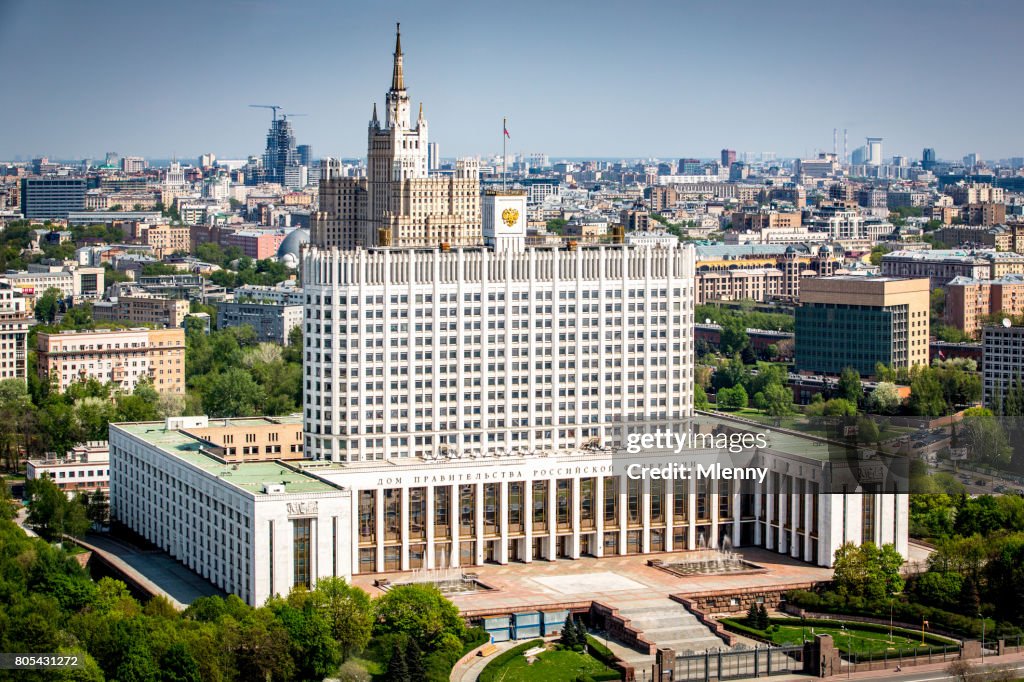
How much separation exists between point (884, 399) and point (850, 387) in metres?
6.38

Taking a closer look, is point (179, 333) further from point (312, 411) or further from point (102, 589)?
point (102, 589)

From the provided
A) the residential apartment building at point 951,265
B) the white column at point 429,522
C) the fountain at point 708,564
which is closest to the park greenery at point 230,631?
the white column at point 429,522

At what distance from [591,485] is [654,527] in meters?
3.32

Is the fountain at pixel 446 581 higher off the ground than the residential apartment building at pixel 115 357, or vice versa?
the residential apartment building at pixel 115 357

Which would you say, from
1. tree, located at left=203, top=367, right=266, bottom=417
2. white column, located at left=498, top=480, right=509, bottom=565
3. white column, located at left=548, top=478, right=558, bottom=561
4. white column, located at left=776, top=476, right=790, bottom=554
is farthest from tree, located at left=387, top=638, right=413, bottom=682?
tree, located at left=203, top=367, right=266, bottom=417

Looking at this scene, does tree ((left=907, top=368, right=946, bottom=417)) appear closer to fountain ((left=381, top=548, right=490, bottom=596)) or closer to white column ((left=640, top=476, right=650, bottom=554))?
white column ((left=640, top=476, right=650, bottom=554))

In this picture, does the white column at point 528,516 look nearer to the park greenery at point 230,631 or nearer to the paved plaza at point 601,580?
the paved plaza at point 601,580

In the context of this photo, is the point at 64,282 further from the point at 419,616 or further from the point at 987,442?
the point at 419,616

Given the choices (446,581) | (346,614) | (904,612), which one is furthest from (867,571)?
(346,614)

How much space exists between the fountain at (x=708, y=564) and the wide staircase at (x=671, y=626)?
199 inches

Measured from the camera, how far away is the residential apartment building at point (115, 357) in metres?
132

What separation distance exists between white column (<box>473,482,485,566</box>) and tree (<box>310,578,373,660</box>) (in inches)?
456

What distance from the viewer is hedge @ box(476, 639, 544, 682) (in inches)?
2746

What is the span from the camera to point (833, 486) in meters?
82.9
